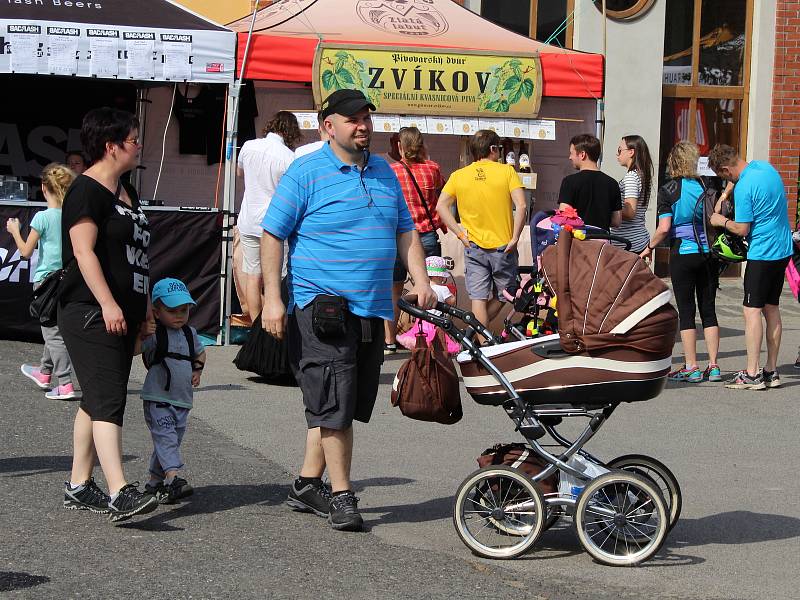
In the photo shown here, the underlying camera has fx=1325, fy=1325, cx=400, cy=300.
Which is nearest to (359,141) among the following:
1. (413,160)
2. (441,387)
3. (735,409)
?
(441,387)

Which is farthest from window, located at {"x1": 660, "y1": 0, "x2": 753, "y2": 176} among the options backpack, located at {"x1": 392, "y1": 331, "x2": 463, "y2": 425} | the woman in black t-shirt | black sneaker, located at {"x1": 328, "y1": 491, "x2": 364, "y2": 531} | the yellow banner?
the woman in black t-shirt

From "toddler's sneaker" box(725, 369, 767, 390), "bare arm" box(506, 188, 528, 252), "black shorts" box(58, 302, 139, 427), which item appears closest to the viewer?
"black shorts" box(58, 302, 139, 427)

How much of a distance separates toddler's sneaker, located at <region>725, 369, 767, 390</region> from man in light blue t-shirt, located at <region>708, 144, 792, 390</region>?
0.15m

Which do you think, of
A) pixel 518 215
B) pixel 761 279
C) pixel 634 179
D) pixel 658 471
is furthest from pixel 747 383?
pixel 658 471

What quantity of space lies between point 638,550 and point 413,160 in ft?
20.8

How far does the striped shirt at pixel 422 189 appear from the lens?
11.3 metres

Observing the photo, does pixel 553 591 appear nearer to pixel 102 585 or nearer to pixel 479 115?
pixel 102 585

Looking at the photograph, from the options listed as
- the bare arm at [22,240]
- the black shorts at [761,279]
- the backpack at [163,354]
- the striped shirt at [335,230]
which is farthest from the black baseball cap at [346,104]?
the black shorts at [761,279]

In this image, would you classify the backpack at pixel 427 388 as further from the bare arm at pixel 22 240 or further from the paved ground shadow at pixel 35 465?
the bare arm at pixel 22 240

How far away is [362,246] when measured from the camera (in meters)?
5.86

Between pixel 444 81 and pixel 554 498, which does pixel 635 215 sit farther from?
pixel 554 498

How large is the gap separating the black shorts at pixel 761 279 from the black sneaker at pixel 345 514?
512cm

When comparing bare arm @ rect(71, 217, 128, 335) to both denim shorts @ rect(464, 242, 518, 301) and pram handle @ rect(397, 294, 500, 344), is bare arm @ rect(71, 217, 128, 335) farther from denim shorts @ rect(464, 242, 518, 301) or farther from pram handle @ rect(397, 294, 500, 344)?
denim shorts @ rect(464, 242, 518, 301)

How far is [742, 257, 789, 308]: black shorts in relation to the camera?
32.8 feet
